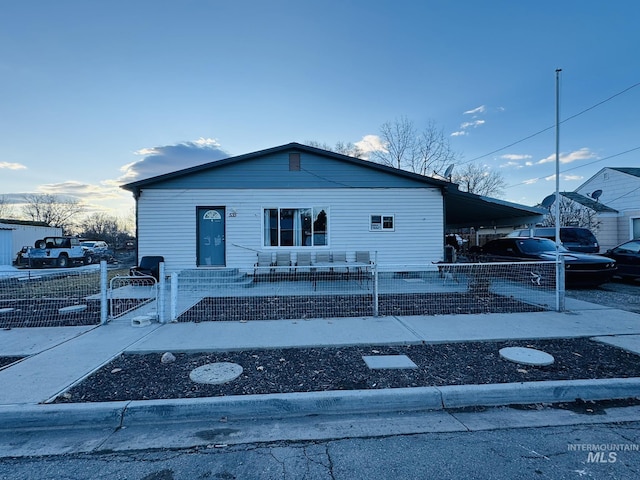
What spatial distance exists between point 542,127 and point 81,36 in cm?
2133

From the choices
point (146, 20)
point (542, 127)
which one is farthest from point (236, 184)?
point (542, 127)

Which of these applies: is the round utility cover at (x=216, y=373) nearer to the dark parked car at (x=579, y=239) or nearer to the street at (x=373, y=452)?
the street at (x=373, y=452)

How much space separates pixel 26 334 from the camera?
5742 mm

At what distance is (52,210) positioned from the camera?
168 ft

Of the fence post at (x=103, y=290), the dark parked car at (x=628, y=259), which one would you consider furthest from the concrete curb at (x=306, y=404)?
the dark parked car at (x=628, y=259)

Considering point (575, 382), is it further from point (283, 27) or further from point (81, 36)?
point (81, 36)

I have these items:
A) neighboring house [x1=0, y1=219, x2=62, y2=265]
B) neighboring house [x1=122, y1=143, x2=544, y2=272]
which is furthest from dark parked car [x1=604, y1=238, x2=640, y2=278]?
neighboring house [x1=0, y1=219, x2=62, y2=265]

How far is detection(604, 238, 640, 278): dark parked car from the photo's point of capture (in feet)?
36.3

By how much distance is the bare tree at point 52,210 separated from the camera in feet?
165

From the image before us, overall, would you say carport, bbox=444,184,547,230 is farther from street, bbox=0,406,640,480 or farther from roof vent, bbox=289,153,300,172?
street, bbox=0,406,640,480

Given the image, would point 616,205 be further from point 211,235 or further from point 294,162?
point 211,235

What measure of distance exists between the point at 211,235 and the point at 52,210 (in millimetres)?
54402

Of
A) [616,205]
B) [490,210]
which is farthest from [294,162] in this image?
[616,205]

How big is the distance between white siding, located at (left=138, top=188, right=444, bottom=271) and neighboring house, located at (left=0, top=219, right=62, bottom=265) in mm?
20449
